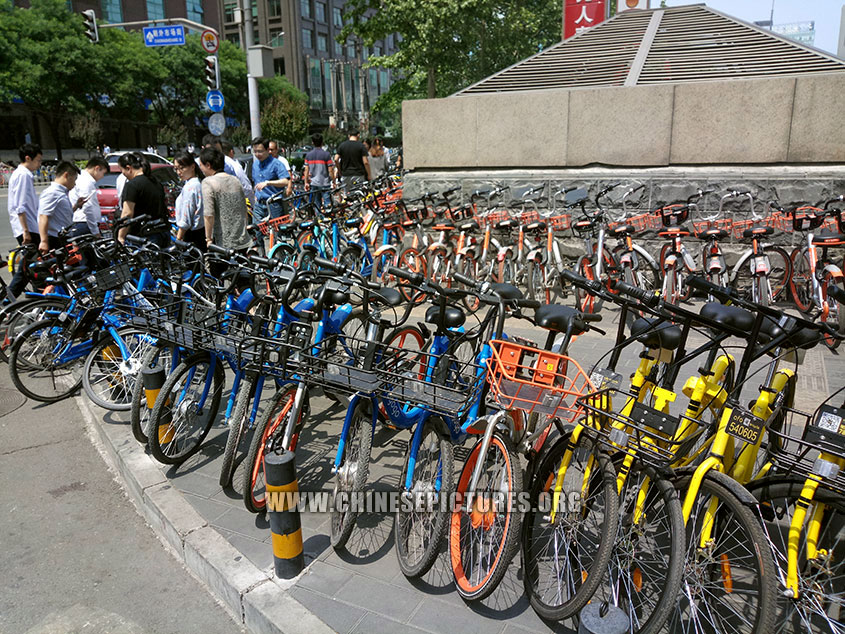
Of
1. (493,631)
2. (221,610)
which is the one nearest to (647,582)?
(493,631)

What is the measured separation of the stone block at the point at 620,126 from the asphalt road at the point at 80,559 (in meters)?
6.65

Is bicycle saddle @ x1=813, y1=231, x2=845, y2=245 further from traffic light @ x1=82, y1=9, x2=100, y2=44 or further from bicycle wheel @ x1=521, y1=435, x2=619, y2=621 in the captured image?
traffic light @ x1=82, y1=9, x2=100, y2=44

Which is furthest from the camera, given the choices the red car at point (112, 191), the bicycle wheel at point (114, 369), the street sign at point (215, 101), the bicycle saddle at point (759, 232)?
the street sign at point (215, 101)

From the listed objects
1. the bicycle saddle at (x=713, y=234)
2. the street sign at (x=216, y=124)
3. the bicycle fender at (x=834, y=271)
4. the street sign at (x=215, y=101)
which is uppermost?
the street sign at (x=215, y=101)

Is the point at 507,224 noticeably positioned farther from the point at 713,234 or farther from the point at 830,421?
the point at 830,421

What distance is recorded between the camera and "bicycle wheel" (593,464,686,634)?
2521mm

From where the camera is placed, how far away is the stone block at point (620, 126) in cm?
787

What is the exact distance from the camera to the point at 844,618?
232 cm

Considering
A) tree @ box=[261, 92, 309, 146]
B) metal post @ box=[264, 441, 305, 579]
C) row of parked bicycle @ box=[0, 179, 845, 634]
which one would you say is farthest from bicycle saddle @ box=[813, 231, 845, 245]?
tree @ box=[261, 92, 309, 146]

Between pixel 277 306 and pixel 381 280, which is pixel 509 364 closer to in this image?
pixel 277 306

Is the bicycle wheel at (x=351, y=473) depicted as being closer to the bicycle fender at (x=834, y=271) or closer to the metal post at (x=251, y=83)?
the bicycle fender at (x=834, y=271)

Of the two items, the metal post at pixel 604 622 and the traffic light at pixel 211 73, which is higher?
the traffic light at pixel 211 73

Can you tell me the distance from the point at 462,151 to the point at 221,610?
23.6ft

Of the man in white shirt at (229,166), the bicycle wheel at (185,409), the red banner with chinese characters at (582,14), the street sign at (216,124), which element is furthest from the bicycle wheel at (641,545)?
the street sign at (216,124)
